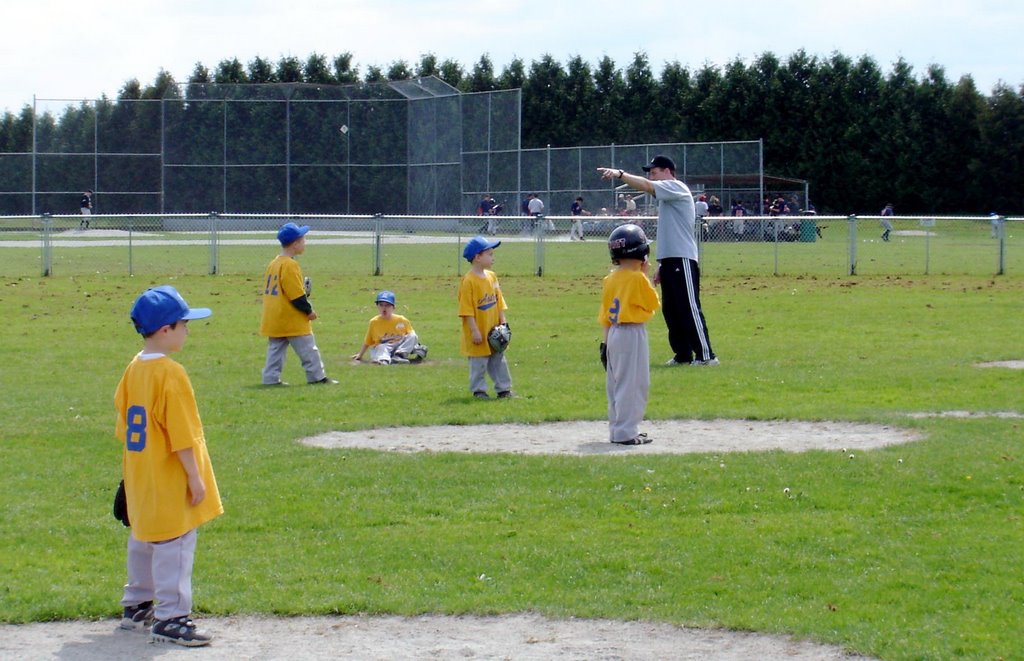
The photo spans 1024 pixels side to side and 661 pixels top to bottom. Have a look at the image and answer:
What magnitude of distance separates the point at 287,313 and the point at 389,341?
2.05 m

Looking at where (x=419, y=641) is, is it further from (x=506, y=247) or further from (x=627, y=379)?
(x=506, y=247)

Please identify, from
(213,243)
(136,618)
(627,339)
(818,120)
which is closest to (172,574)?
(136,618)

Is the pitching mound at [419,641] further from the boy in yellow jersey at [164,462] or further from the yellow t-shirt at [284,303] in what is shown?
the yellow t-shirt at [284,303]

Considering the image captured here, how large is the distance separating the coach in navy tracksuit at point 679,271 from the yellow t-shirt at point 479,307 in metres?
2.63

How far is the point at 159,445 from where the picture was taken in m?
5.49

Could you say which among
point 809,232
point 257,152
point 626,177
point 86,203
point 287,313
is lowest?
point 287,313

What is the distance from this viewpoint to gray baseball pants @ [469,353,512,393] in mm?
11914

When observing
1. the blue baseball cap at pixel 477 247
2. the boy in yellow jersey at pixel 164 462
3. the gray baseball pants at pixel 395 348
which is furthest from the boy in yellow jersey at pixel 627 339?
the gray baseball pants at pixel 395 348

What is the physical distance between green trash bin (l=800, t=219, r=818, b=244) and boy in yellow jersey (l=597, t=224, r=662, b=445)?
90.0 ft

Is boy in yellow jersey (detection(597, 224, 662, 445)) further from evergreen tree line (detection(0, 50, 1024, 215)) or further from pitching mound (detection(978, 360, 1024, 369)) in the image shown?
evergreen tree line (detection(0, 50, 1024, 215))

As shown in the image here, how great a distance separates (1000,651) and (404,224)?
3964 cm

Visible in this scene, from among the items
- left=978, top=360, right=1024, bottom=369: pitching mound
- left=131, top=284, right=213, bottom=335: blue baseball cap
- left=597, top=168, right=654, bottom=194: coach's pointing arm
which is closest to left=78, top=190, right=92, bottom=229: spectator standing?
left=597, top=168, right=654, bottom=194: coach's pointing arm

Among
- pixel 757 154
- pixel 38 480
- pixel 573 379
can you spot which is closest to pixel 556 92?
pixel 757 154

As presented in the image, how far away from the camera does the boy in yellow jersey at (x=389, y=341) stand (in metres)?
14.7
